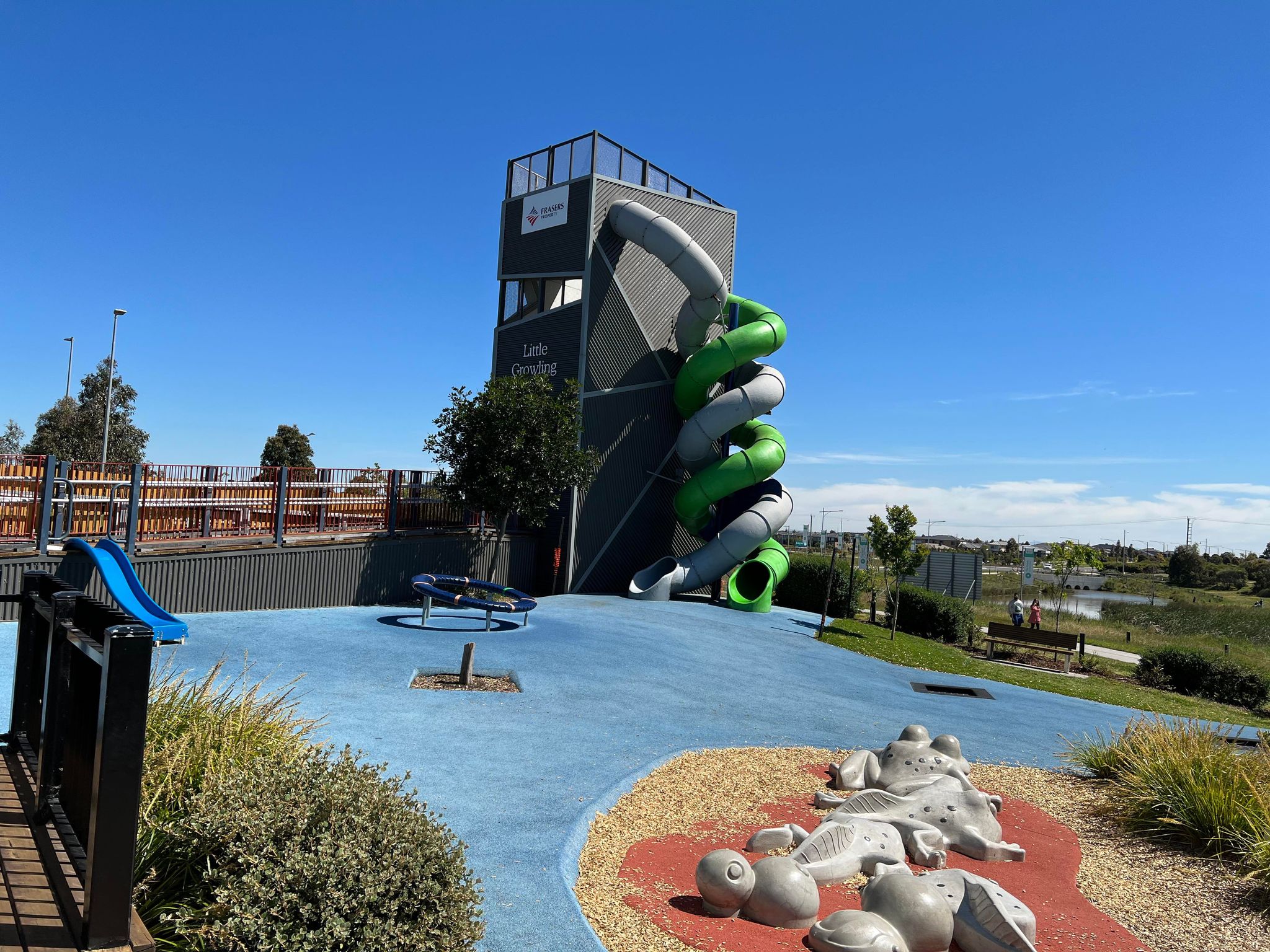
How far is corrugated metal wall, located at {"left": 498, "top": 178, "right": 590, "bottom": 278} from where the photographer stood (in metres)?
23.9

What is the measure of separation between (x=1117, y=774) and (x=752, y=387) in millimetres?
15782

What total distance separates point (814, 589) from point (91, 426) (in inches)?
1544

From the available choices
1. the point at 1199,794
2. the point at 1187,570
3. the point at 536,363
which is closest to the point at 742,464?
the point at 536,363

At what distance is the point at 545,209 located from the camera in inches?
982

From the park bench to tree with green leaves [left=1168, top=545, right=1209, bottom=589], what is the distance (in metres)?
76.7

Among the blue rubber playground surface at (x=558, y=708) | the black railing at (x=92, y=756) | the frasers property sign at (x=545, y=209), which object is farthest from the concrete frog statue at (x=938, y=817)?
the frasers property sign at (x=545, y=209)

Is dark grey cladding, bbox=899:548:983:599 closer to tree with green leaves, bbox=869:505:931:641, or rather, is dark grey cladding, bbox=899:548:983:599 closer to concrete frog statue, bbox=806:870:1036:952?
tree with green leaves, bbox=869:505:931:641

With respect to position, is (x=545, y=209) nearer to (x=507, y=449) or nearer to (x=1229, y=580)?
(x=507, y=449)

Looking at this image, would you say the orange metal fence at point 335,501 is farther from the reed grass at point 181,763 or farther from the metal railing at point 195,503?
the reed grass at point 181,763

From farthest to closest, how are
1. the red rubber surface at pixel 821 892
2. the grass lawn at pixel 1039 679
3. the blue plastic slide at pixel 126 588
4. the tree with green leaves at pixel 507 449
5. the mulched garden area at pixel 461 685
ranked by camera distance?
the tree with green leaves at pixel 507 449 → the grass lawn at pixel 1039 679 → the mulched garden area at pixel 461 685 → the blue plastic slide at pixel 126 588 → the red rubber surface at pixel 821 892

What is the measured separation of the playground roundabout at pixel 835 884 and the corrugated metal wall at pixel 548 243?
58.2ft

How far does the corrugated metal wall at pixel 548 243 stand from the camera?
78.5 ft

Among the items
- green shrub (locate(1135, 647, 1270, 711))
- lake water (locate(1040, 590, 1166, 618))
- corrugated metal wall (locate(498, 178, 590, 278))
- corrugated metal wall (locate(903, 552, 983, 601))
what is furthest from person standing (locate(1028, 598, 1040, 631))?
corrugated metal wall (locate(498, 178, 590, 278))

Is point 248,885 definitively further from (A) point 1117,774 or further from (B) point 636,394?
(B) point 636,394
